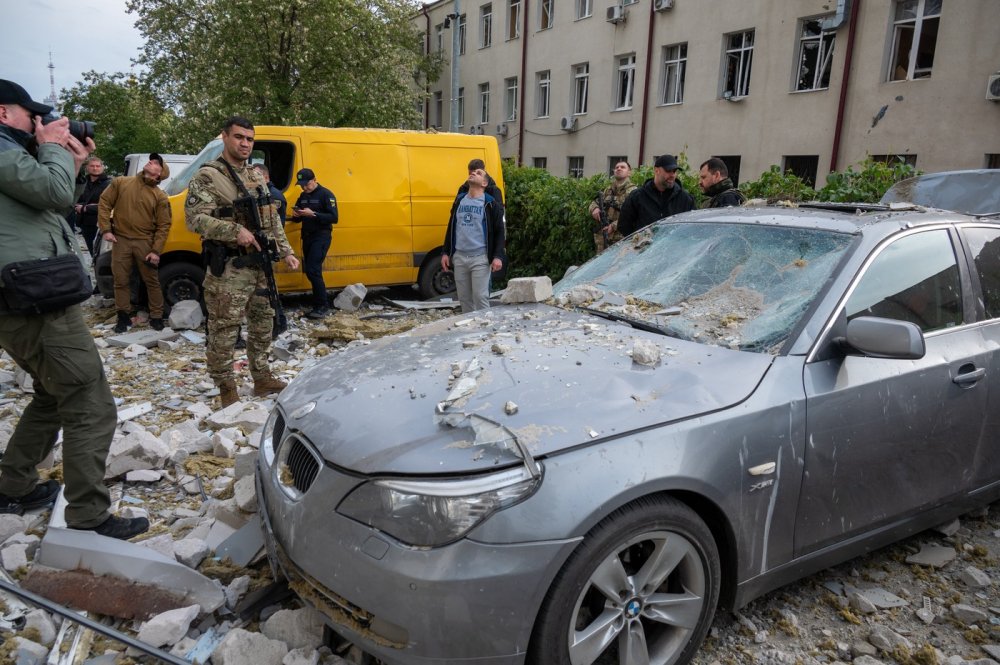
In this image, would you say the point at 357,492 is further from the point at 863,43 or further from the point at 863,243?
the point at 863,43

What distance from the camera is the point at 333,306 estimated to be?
895cm

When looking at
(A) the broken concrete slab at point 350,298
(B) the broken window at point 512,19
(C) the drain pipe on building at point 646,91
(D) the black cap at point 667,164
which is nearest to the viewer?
(D) the black cap at point 667,164

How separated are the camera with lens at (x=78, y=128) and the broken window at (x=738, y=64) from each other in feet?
53.7

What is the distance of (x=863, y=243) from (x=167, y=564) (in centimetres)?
309

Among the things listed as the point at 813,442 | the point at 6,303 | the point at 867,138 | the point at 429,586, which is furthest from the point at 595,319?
the point at 867,138

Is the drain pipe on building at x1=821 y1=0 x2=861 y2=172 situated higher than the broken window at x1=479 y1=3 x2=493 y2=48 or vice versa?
the broken window at x1=479 y1=3 x2=493 y2=48

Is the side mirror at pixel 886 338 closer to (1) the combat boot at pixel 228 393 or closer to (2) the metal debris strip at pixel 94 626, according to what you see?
(2) the metal debris strip at pixel 94 626

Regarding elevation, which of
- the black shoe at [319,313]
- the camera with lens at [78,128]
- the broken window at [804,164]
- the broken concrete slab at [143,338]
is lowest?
the broken concrete slab at [143,338]

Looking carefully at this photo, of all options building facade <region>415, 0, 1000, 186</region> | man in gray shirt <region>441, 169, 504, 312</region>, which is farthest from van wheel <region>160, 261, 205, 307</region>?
building facade <region>415, 0, 1000, 186</region>

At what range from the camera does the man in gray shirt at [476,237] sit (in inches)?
271

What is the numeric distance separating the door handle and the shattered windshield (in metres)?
0.73

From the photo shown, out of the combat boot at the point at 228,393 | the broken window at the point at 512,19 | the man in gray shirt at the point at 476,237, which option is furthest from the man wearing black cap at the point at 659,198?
the broken window at the point at 512,19

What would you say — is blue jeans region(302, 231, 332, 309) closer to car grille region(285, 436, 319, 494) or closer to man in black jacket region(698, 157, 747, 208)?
man in black jacket region(698, 157, 747, 208)

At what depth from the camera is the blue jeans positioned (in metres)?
8.22
